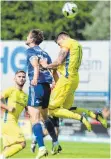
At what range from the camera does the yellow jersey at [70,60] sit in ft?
52.0

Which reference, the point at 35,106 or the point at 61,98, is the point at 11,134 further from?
the point at 61,98

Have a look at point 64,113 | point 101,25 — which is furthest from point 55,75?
point 101,25

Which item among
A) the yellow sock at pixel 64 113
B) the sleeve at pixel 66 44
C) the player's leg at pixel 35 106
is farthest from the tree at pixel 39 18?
the player's leg at pixel 35 106

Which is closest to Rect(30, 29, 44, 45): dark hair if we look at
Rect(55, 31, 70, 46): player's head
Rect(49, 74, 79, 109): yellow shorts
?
Rect(55, 31, 70, 46): player's head

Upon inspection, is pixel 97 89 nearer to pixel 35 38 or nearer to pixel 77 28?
pixel 35 38

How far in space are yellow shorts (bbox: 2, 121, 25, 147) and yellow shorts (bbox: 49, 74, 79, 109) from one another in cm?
85

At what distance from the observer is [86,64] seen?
124 ft

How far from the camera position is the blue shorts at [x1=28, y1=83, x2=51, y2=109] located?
14905mm

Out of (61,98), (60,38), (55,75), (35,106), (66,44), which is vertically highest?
(60,38)

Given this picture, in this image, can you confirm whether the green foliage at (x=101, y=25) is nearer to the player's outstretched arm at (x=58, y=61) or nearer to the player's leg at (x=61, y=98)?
the player's leg at (x=61, y=98)

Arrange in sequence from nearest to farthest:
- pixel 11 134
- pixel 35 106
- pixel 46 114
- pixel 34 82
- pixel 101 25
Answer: pixel 34 82
pixel 35 106
pixel 46 114
pixel 11 134
pixel 101 25

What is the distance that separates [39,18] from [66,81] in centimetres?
5264

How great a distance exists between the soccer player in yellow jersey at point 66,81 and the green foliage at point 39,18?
4997 centimetres

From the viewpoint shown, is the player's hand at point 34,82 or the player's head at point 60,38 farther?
the player's head at point 60,38
